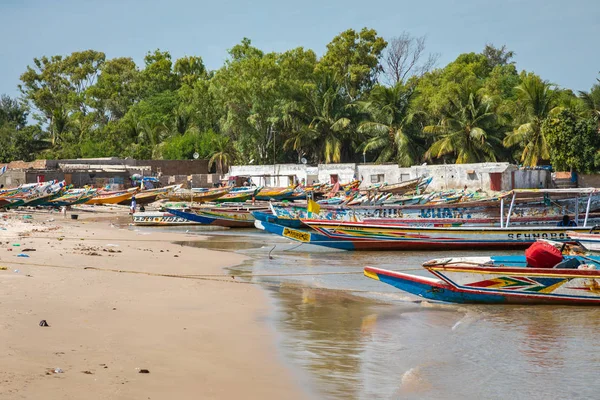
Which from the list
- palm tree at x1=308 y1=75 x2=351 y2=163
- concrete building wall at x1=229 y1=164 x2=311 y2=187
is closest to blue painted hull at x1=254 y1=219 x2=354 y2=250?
concrete building wall at x1=229 y1=164 x2=311 y2=187

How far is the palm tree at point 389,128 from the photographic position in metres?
52.2

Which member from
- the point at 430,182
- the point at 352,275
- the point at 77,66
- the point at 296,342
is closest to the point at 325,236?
the point at 352,275

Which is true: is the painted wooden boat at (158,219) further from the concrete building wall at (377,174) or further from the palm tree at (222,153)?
the palm tree at (222,153)

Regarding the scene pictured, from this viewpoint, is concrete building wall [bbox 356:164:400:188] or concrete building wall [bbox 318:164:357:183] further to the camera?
concrete building wall [bbox 318:164:357:183]

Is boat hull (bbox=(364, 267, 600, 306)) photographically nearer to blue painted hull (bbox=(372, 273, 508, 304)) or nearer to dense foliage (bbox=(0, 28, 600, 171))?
blue painted hull (bbox=(372, 273, 508, 304))

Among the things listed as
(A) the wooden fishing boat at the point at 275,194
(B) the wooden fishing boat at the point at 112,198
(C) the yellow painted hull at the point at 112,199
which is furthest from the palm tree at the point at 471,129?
(C) the yellow painted hull at the point at 112,199

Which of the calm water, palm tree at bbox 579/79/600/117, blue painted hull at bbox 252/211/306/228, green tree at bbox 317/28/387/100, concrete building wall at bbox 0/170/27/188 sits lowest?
the calm water

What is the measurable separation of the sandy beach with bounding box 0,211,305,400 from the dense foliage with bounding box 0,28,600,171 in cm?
3188

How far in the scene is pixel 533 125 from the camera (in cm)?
4578

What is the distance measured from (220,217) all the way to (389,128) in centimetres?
2447

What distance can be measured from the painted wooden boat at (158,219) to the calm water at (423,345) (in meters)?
17.2

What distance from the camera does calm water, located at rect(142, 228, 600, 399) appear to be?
27.5 feet

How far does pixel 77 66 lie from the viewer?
87.9 m

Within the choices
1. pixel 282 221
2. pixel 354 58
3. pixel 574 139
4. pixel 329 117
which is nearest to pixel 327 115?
pixel 329 117
